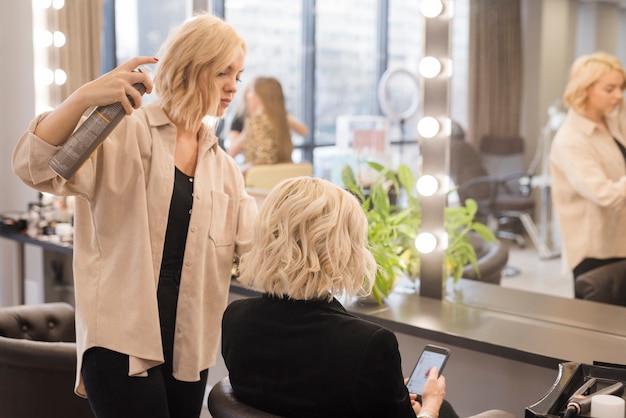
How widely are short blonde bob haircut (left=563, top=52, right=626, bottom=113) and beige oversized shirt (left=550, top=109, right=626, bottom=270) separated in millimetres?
38

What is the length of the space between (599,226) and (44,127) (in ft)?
5.33

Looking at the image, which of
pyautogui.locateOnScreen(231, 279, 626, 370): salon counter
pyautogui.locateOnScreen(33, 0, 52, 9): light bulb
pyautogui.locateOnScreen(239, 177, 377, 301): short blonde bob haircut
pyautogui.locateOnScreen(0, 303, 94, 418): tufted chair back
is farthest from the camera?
pyautogui.locateOnScreen(33, 0, 52, 9): light bulb

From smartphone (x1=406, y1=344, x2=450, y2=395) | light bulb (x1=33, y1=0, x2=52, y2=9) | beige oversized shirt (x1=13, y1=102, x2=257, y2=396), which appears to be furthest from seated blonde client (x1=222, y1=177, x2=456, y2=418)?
light bulb (x1=33, y1=0, x2=52, y2=9)

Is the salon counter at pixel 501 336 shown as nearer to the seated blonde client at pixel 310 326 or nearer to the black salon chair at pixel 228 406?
the seated blonde client at pixel 310 326

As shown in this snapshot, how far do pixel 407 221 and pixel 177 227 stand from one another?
1.07 metres

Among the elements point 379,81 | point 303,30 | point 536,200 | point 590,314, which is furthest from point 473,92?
point 303,30

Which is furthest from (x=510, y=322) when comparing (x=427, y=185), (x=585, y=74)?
(x=585, y=74)

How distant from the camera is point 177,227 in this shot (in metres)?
1.80

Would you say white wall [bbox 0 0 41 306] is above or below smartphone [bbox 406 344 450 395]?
above

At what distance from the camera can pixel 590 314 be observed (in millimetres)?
2389

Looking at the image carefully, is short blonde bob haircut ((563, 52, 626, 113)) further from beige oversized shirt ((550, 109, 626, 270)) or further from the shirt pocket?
the shirt pocket

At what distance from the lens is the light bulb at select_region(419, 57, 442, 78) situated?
264 cm

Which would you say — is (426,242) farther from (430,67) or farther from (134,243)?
(134,243)

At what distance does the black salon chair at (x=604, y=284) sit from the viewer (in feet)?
7.81
